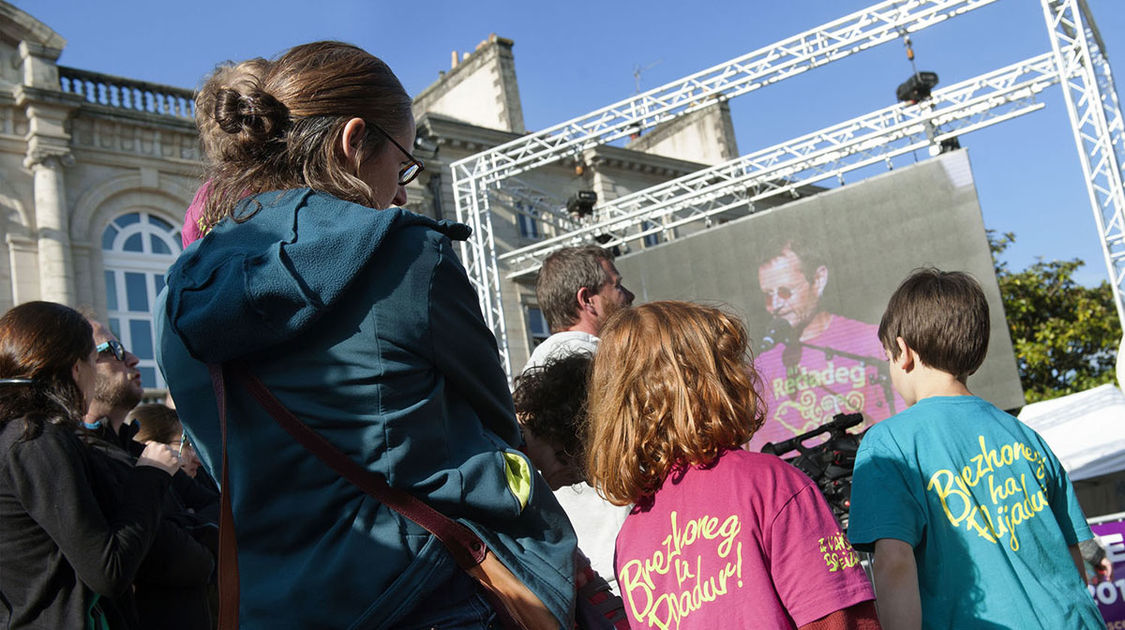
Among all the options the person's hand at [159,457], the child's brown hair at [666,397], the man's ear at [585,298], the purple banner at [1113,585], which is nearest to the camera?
the child's brown hair at [666,397]

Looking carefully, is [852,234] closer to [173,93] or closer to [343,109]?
[173,93]

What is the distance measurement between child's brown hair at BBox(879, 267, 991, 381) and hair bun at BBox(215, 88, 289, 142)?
180 centimetres

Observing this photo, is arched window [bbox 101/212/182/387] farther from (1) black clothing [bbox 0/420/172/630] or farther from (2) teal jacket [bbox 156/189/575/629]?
Answer: (2) teal jacket [bbox 156/189/575/629]

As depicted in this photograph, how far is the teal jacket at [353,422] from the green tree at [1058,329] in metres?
24.4

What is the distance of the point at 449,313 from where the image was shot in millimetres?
1379

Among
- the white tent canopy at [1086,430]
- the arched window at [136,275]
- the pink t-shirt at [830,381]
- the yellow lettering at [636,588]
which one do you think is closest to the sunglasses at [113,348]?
the yellow lettering at [636,588]

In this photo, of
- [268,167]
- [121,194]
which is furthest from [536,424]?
[121,194]

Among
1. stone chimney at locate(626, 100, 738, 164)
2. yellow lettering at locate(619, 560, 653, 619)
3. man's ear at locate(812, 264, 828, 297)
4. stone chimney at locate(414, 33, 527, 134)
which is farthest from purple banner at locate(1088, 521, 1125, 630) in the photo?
stone chimney at locate(626, 100, 738, 164)

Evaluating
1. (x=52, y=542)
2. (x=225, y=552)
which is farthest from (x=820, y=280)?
(x=225, y=552)

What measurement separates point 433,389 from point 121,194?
15.4 metres

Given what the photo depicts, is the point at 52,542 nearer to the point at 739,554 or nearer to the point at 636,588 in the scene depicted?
the point at 636,588

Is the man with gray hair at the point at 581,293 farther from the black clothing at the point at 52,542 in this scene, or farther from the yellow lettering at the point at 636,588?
the black clothing at the point at 52,542

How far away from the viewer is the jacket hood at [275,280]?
52.2 inches

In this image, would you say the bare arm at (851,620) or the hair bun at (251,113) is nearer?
the hair bun at (251,113)
